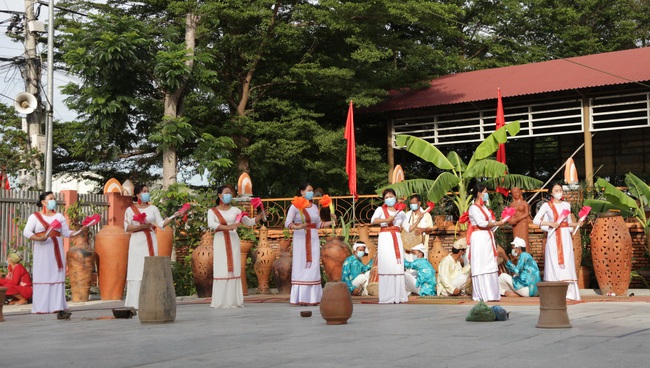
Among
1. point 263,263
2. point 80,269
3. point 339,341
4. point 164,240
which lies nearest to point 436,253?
point 263,263

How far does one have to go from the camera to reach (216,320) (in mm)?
10672

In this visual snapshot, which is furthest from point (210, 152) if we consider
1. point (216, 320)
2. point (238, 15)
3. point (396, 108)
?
point (216, 320)

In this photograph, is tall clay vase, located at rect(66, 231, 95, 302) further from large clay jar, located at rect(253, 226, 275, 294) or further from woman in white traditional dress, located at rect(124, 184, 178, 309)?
large clay jar, located at rect(253, 226, 275, 294)

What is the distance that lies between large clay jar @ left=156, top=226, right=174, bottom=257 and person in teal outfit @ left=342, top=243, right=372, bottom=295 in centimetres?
361

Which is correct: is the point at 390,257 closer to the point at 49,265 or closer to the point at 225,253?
the point at 225,253

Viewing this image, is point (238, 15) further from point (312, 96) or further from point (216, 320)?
point (216, 320)

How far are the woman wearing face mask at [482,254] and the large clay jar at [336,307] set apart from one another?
13.1 feet

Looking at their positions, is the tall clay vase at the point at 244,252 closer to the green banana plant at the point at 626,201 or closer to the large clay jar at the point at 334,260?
the large clay jar at the point at 334,260

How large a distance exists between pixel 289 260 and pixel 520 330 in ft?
25.8

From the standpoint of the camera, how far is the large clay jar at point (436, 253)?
51.6 feet

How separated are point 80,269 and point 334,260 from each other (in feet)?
14.0

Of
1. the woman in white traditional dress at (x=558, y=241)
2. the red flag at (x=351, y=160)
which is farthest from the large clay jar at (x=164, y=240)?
the woman in white traditional dress at (x=558, y=241)

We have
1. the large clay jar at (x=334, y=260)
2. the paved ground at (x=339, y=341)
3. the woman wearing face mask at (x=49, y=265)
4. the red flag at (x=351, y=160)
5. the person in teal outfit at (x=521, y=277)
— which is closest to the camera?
the paved ground at (x=339, y=341)

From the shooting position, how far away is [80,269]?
1510 centimetres
